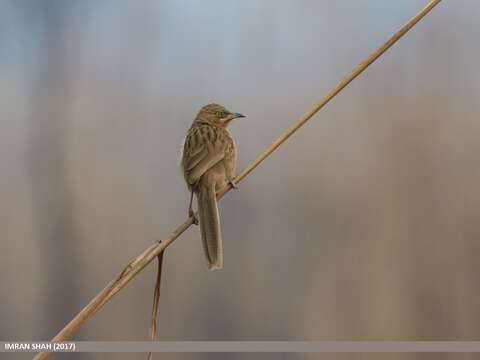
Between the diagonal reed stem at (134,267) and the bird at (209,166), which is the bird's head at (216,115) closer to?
the bird at (209,166)

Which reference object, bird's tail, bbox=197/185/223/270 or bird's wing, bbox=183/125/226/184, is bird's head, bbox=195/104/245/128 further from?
bird's tail, bbox=197/185/223/270

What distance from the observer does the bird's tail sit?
7.13ft

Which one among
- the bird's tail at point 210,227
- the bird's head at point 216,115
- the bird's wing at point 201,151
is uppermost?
the bird's head at point 216,115

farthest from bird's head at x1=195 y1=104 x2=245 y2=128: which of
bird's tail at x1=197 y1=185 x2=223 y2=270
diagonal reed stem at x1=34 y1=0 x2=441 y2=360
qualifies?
diagonal reed stem at x1=34 y1=0 x2=441 y2=360

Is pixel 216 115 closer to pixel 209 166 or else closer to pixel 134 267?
pixel 209 166

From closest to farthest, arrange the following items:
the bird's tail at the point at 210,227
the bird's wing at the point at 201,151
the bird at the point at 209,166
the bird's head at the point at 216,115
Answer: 1. the bird's tail at the point at 210,227
2. the bird at the point at 209,166
3. the bird's wing at the point at 201,151
4. the bird's head at the point at 216,115

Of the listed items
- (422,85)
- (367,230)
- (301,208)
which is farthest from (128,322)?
(422,85)

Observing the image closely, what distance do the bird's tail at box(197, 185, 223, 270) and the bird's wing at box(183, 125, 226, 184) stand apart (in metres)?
0.12

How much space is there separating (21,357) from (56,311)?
16.4 inches

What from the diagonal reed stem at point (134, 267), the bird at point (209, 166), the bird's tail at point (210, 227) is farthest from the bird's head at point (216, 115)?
the diagonal reed stem at point (134, 267)

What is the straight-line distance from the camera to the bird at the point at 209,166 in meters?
2.30

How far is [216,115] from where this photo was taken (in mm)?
3229

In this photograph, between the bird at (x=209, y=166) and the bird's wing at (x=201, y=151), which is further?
the bird's wing at (x=201, y=151)

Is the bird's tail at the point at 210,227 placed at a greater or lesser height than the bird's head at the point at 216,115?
lesser
